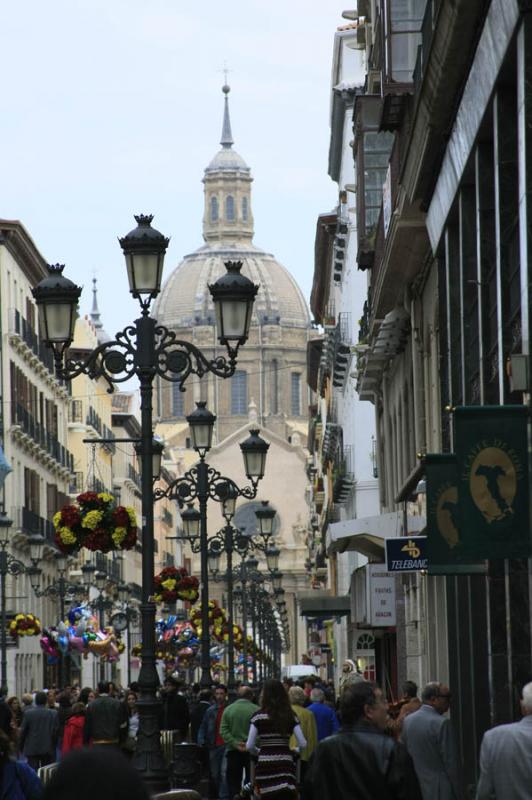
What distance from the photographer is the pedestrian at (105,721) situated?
17781mm

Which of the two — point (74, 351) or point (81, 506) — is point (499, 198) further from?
point (74, 351)

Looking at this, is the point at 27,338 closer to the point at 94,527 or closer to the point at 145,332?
the point at 94,527

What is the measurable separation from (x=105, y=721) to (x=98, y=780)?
43.6 feet

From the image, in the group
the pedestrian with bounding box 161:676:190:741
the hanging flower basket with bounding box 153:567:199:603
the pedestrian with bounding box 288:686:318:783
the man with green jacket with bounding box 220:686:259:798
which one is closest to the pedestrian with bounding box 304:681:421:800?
the pedestrian with bounding box 288:686:318:783

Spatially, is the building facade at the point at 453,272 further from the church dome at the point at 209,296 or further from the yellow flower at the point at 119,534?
the church dome at the point at 209,296

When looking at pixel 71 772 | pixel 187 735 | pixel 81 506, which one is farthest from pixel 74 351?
pixel 71 772

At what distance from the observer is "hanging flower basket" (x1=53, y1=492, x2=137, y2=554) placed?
2161cm

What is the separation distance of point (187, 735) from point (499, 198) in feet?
59.5

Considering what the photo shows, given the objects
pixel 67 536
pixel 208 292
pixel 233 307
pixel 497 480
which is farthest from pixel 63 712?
pixel 208 292

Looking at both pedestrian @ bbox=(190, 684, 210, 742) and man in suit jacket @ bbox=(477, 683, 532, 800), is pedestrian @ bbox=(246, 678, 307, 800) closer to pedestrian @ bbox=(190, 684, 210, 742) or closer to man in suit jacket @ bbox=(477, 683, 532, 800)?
man in suit jacket @ bbox=(477, 683, 532, 800)

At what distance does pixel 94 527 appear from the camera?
71.2ft

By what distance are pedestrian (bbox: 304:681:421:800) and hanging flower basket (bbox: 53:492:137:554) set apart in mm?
12299

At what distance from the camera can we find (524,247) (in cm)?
1189

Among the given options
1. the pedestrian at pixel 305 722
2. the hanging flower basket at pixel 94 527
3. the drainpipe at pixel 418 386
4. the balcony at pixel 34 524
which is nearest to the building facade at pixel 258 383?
the balcony at pixel 34 524
